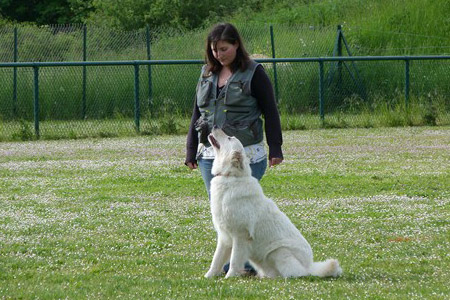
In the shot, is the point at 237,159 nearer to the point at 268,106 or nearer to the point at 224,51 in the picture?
the point at 268,106

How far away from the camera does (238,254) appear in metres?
6.46

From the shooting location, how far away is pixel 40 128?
→ 63.4ft

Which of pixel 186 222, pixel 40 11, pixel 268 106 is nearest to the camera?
pixel 268 106

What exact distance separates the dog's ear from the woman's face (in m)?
0.78

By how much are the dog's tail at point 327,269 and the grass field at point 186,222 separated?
96 millimetres

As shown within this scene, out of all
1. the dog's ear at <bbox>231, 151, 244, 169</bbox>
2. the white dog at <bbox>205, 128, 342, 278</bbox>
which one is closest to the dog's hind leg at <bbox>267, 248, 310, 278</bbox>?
the white dog at <bbox>205, 128, 342, 278</bbox>

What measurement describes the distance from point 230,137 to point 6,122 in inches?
565

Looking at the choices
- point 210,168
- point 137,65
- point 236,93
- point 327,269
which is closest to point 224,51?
point 236,93

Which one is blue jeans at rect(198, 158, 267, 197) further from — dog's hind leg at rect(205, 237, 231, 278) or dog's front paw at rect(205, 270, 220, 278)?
dog's front paw at rect(205, 270, 220, 278)

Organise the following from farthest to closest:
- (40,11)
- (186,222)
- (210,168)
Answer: (40,11), (186,222), (210,168)

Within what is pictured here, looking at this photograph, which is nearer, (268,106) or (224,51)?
(224,51)

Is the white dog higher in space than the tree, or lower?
lower

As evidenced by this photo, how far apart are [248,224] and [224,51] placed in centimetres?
136

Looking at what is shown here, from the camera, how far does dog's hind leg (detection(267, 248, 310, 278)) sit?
6.38 m
